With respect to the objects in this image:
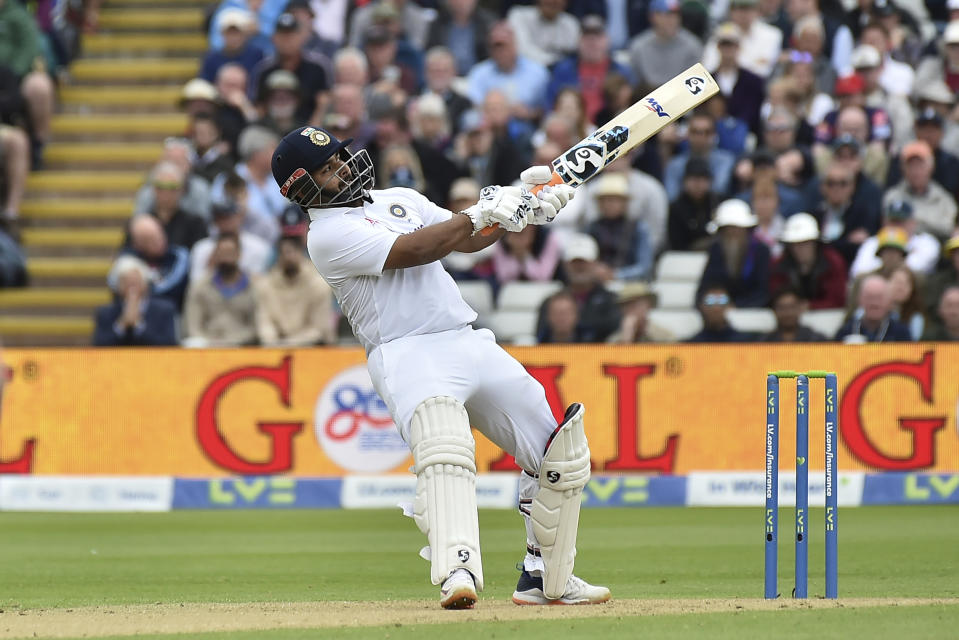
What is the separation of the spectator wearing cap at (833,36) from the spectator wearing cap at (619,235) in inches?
111

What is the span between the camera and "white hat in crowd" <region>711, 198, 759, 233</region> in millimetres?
12039

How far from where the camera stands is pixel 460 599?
5914mm

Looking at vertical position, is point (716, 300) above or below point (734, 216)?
below

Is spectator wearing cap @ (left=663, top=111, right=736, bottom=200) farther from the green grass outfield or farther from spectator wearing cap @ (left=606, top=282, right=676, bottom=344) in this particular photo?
the green grass outfield

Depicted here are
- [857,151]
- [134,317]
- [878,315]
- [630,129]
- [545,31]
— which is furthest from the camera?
[545,31]

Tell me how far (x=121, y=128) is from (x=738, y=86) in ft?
20.2

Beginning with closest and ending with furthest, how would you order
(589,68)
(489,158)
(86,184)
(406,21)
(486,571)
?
(486,571) < (489,158) < (589,68) < (406,21) < (86,184)

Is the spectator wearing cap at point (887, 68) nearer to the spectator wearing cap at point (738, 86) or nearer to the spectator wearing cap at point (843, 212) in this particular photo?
the spectator wearing cap at point (738, 86)

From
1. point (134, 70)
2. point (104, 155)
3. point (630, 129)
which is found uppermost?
point (134, 70)

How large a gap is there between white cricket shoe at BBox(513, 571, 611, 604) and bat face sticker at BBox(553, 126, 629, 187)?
63.3 inches

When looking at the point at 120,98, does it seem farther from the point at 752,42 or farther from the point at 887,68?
the point at 887,68

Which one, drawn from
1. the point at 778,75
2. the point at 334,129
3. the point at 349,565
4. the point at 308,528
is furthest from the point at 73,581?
the point at 778,75

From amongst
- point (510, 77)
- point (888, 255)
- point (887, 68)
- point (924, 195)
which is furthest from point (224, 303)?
point (887, 68)

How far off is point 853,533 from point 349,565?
9.76 feet
